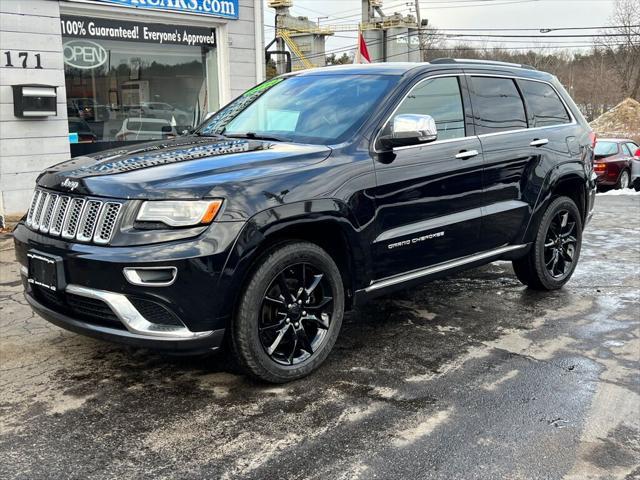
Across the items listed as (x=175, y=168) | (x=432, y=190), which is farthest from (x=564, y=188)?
(x=175, y=168)

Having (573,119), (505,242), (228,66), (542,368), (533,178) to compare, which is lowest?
(542,368)

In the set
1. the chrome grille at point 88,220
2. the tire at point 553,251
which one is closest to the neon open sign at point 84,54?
the chrome grille at point 88,220

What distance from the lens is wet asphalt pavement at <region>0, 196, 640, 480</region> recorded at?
2992mm

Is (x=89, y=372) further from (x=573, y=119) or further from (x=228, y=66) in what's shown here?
(x=228, y=66)

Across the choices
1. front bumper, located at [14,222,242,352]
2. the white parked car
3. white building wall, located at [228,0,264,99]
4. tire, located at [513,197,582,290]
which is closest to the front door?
tire, located at [513,197,582,290]

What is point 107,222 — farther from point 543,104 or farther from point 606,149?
point 606,149

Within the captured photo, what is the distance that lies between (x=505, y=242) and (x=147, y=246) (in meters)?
3.13

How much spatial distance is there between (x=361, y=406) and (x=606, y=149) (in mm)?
16455

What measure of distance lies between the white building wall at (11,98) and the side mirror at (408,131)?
6403mm

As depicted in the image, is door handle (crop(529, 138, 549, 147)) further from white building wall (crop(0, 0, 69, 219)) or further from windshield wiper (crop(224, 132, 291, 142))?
white building wall (crop(0, 0, 69, 219))

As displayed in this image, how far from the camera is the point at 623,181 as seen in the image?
58.2ft

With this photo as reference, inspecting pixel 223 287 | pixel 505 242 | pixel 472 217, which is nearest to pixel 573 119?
pixel 505 242

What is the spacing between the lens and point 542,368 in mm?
4211

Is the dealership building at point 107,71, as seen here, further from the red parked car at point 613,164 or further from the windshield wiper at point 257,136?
the red parked car at point 613,164
